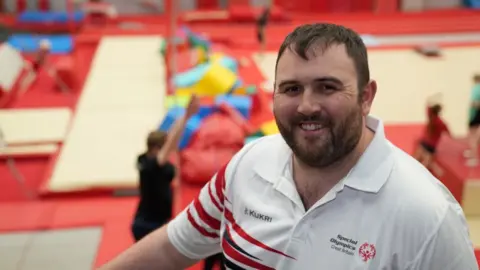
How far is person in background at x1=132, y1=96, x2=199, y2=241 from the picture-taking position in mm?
3258

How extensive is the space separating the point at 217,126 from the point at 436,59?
487 centimetres

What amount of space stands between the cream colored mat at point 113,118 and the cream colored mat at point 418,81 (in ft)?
5.16

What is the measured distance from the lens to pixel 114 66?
7.90 meters

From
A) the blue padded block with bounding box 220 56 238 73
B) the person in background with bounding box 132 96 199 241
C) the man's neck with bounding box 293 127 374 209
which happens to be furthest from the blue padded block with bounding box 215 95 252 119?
the man's neck with bounding box 293 127 374 209

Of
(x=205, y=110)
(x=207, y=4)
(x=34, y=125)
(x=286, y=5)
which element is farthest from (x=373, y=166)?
(x=207, y=4)

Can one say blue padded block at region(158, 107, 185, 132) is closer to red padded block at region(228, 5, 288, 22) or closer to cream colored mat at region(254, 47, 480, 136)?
cream colored mat at region(254, 47, 480, 136)

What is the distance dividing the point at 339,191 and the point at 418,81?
661 centimetres

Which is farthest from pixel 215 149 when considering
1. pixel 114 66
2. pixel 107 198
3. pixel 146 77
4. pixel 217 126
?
pixel 114 66

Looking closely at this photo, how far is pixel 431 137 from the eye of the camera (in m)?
4.25

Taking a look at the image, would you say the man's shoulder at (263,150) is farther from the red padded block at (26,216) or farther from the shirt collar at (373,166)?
the red padded block at (26,216)

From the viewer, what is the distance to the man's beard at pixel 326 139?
4.01 feet

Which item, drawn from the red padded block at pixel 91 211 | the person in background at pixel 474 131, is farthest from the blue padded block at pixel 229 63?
the person in background at pixel 474 131

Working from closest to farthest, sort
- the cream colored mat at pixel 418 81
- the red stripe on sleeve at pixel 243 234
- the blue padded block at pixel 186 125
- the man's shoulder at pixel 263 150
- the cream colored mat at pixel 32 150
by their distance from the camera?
the red stripe on sleeve at pixel 243 234
the man's shoulder at pixel 263 150
the blue padded block at pixel 186 125
the cream colored mat at pixel 32 150
the cream colored mat at pixel 418 81

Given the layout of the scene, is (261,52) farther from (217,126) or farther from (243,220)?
(243,220)
